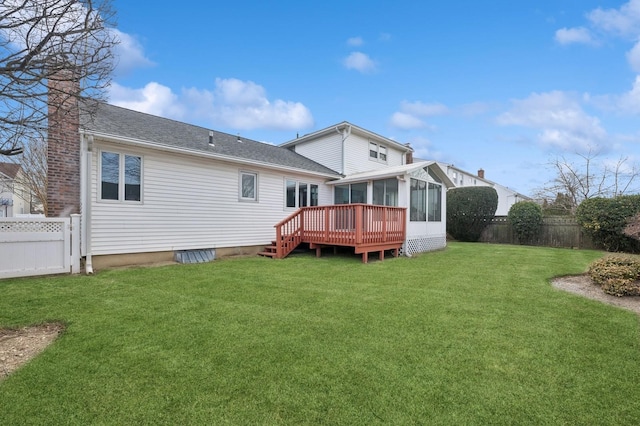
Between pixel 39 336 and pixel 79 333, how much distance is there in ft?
1.48

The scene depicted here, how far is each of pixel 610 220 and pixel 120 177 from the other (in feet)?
58.2

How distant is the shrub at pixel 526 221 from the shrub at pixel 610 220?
78.5 inches

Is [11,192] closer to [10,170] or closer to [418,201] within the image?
[10,170]

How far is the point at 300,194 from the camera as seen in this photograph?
41.4 ft

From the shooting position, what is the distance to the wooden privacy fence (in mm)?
14312

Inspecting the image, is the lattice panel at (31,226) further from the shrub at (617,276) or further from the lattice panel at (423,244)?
the shrub at (617,276)

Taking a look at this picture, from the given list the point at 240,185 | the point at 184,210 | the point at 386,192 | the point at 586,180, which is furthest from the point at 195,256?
the point at 586,180

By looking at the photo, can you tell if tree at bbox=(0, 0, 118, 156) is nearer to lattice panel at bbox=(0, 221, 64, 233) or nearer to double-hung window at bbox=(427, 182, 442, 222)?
lattice panel at bbox=(0, 221, 64, 233)

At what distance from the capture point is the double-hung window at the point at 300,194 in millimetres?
12133

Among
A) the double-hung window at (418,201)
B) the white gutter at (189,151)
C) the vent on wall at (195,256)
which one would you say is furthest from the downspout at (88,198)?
the double-hung window at (418,201)

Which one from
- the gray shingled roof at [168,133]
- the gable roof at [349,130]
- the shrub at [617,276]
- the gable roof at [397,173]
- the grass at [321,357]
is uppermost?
the gable roof at [349,130]

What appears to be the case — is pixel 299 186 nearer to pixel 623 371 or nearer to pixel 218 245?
pixel 218 245

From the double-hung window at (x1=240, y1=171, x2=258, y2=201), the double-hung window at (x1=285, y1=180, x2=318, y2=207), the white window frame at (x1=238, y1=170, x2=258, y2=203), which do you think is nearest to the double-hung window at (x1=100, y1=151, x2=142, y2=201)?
the white window frame at (x1=238, y1=170, x2=258, y2=203)

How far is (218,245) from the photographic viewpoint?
32.8 ft
